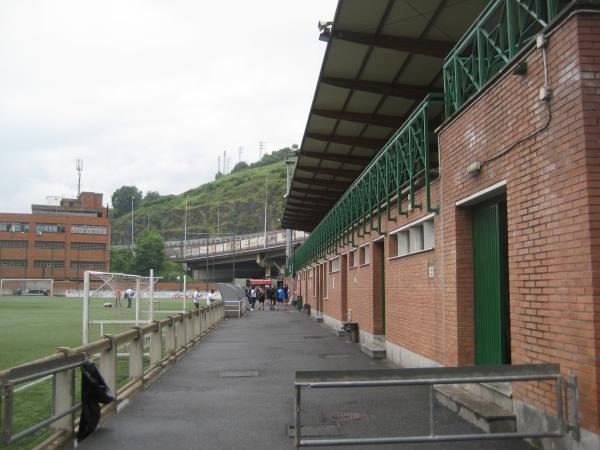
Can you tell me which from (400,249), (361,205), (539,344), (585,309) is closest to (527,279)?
(539,344)

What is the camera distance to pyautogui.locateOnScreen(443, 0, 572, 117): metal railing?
6359mm

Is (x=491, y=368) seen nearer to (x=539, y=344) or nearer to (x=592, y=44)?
(x=539, y=344)

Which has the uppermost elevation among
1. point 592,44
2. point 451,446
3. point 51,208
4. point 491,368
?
Result: point 51,208

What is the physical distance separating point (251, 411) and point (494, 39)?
18.7ft

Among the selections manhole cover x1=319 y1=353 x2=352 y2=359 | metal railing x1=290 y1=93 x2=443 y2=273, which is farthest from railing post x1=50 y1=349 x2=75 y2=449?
manhole cover x1=319 y1=353 x2=352 y2=359

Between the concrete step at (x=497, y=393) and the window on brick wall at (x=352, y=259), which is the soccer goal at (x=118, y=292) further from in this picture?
the concrete step at (x=497, y=393)

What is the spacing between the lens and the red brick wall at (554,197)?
4.97 metres

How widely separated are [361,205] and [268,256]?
271 ft

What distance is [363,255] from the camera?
16969 millimetres

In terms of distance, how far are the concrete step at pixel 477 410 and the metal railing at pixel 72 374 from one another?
4.23 meters

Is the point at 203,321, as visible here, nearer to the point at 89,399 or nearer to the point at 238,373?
the point at 238,373

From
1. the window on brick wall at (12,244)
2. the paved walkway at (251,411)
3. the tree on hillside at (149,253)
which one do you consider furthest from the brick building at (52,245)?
the paved walkway at (251,411)

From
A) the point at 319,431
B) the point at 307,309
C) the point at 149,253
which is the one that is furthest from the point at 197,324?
the point at 149,253

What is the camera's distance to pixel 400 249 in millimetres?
12023
